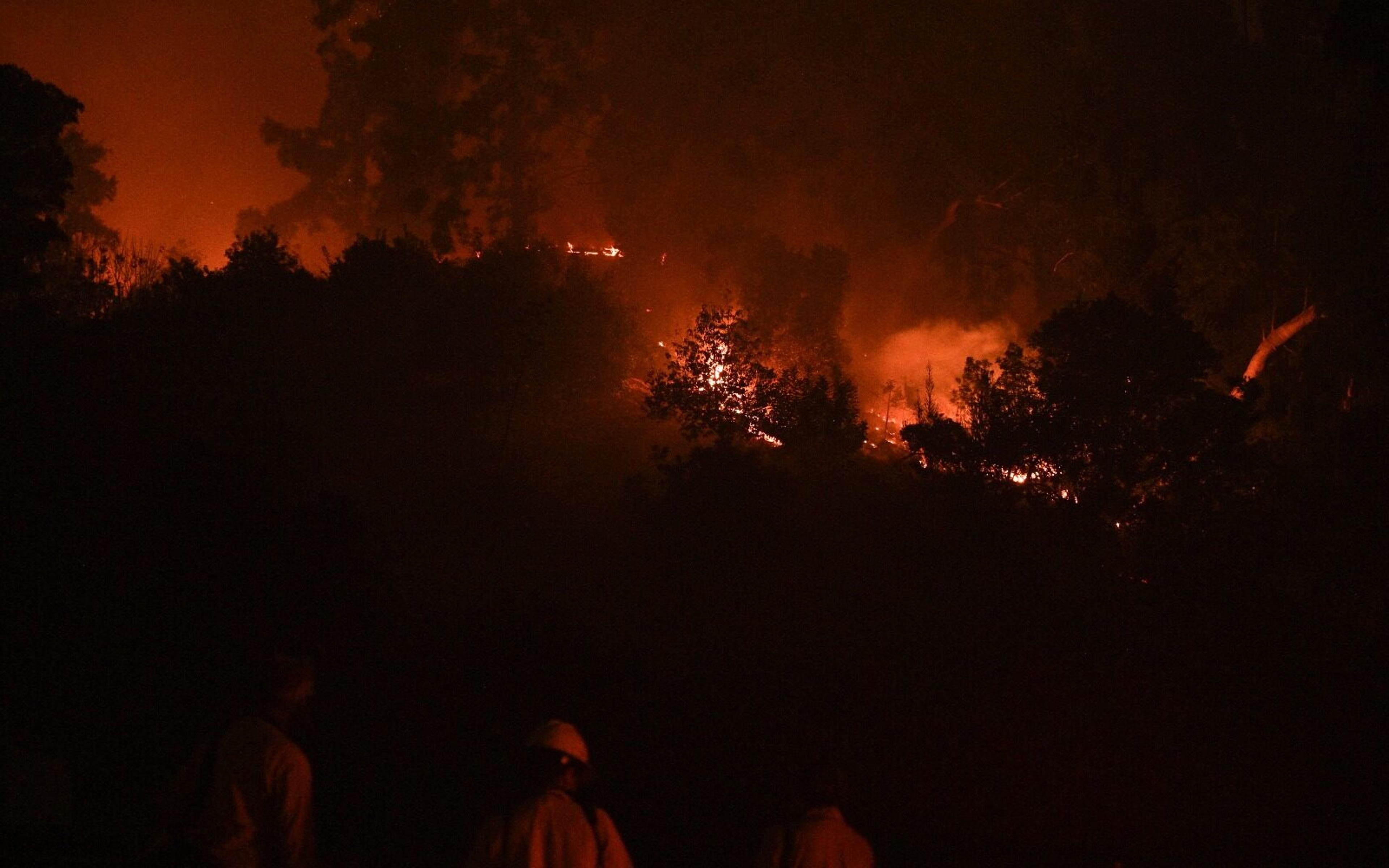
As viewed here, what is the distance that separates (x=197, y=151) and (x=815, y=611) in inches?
2102

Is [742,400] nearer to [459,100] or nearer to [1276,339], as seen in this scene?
[1276,339]

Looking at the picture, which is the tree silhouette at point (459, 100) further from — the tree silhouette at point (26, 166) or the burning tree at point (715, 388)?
the tree silhouette at point (26, 166)

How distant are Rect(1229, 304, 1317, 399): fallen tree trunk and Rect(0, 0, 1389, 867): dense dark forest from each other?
4.59 metres

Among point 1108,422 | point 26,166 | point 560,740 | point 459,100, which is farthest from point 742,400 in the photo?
point 459,100

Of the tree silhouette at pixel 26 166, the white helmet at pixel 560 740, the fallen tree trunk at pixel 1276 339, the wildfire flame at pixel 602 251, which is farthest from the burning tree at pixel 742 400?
the wildfire flame at pixel 602 251

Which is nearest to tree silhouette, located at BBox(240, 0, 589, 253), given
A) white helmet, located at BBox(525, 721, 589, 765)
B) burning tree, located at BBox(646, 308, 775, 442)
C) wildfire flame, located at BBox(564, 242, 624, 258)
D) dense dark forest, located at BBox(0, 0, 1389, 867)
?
wildfire flame, located at BBox(564, 242, 624, 258)

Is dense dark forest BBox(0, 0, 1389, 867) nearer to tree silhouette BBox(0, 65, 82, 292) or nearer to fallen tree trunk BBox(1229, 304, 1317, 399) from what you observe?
tree silhouette BBox(0, 65, 82, 292)

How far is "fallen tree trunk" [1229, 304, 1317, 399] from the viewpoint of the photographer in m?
31.2

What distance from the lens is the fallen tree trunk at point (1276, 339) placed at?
102 ft

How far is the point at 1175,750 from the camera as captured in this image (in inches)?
389

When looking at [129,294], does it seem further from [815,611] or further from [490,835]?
[490,835]

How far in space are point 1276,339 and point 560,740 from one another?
3464 centimetres

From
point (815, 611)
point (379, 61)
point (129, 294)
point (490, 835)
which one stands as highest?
point (379, 61)

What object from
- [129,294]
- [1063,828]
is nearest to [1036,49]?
[129,294]
